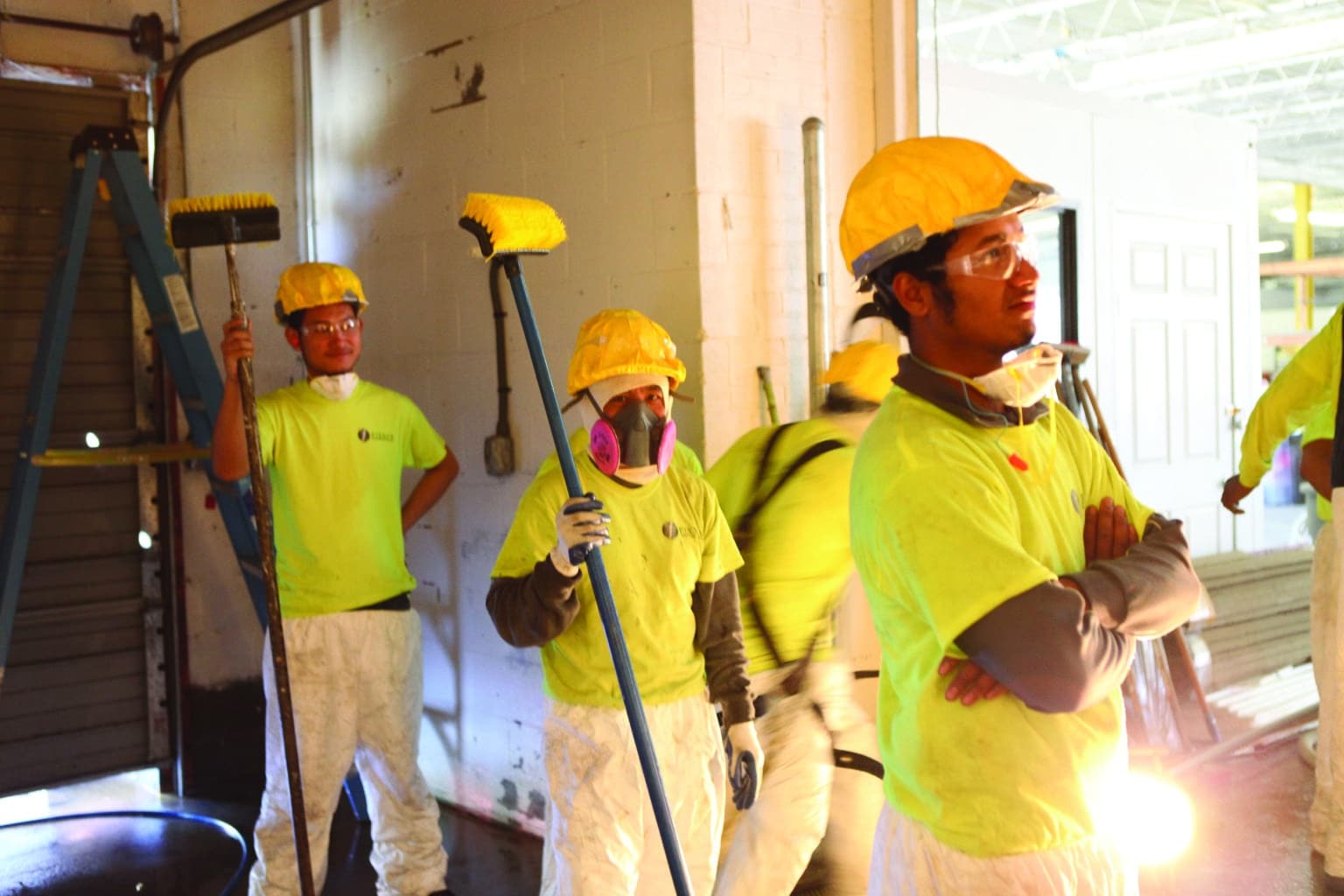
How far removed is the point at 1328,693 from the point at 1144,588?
2.40 meters

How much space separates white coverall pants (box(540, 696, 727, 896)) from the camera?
2.58 meters

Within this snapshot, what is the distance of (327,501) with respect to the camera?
3514mm

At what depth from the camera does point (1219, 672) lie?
5.92 m

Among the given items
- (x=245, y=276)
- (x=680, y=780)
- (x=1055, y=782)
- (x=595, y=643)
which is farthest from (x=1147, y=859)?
(x=245, y=276)

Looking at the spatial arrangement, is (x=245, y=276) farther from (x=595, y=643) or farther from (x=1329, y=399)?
(x=1329, y=399)

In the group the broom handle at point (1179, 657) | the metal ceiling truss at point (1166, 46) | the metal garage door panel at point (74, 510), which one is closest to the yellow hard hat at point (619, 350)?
the broom handle at point (1179, 657)

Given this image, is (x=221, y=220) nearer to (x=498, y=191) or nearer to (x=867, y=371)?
(x=498, y=191)

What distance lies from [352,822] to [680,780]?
2.25 metres

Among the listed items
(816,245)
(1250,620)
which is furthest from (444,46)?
(1250,620)

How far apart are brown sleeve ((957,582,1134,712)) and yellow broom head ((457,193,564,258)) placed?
4.60ft

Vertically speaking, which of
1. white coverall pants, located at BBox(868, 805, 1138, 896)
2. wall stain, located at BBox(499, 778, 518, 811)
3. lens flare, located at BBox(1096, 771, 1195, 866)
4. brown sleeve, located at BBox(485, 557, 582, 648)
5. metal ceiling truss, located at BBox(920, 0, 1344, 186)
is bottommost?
wall stain, located at BBox(499, 778, 518, 811)

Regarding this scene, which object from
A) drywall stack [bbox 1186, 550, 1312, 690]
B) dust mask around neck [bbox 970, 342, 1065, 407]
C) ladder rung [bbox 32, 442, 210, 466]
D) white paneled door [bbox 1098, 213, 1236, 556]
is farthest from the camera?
white paneled door [bbox 1098, 213, 1236, 556]

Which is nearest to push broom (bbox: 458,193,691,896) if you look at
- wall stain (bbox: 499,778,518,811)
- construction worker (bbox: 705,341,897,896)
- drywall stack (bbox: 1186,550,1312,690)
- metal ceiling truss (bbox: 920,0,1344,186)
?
construction worker (bbox: 705,341,897,896)

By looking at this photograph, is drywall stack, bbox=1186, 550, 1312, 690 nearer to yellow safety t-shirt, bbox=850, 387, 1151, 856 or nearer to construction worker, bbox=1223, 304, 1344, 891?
construction worker, bbox=1223, 304, 1344, 891
